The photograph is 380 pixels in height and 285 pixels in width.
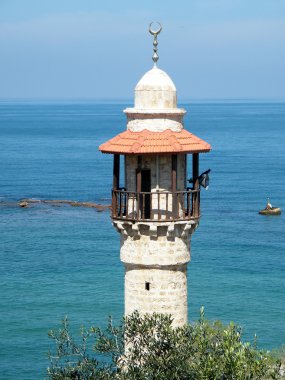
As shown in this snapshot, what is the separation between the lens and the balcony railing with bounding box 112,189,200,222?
2428cm

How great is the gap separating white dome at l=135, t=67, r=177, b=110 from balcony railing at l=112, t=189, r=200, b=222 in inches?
95.6

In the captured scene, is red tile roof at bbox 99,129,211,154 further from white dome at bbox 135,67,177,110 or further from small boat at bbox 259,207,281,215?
small boat at bbox 259,207,281,215

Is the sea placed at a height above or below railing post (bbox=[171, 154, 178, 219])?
below

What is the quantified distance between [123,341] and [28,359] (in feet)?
92.8

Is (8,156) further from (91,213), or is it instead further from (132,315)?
Answer: (132,315)

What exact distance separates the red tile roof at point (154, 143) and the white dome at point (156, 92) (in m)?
0.74

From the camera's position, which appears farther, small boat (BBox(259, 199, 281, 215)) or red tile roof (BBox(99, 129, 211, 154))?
small boat (BBox(259, 199, 281, 215))

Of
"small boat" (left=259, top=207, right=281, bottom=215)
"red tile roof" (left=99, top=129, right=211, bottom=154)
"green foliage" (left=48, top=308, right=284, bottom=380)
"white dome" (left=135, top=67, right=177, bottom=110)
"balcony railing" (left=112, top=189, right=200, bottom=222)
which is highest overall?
"white dome" (left=135, top=67, right=177, bottom=110)

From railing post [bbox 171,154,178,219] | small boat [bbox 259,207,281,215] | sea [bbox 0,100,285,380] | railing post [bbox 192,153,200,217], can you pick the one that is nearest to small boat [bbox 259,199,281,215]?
small boat [bbox 259,207,281,215]

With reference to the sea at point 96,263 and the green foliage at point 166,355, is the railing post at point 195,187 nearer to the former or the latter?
the green foliage at point 166,355

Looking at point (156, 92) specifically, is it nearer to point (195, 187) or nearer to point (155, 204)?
point (195, 187)

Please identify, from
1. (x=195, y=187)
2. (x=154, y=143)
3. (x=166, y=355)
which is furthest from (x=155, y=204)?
(x=166, y=355)

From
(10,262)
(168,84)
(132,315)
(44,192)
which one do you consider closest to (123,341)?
(132,315)

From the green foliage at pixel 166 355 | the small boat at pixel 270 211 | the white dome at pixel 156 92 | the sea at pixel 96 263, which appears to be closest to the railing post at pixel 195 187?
the white dome at pixel 156 92
